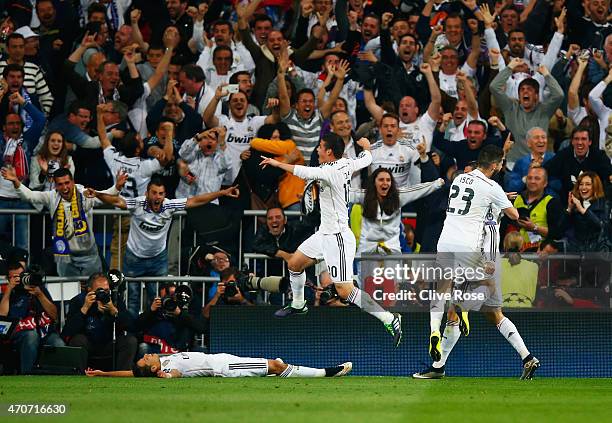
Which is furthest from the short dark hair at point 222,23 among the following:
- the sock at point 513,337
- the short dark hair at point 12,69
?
the sock at point 513,337

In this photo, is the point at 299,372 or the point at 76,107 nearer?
the point at 299,372

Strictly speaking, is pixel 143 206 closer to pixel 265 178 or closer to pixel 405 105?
pixel 265 178

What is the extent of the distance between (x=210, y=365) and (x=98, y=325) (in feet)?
5.72

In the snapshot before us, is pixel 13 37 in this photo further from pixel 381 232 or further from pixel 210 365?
pixel 210 365

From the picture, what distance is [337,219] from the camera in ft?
51.4

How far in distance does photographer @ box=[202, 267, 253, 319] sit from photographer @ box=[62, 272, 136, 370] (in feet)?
3.47

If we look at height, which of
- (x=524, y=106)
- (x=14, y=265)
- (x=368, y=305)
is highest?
(x=524, y=106)

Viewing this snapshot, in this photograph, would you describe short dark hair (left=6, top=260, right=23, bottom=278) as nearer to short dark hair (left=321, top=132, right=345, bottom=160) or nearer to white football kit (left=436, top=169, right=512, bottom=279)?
short dark hair (left=321, top=132, right=345, bottom=160)

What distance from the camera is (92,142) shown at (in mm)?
18375

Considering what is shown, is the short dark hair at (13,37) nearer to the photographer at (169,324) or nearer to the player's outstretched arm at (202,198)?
the player's outstretched arm at (202,198)

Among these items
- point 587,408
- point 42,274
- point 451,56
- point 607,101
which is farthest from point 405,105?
point 587,408

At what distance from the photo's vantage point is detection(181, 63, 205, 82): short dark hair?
744 inches

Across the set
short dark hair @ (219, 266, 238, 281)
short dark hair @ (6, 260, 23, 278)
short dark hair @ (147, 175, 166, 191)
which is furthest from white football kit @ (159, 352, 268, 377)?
short dark hair @ (147, 175, 166, 191)

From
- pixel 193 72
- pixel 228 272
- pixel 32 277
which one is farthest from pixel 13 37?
pixel 228 272
